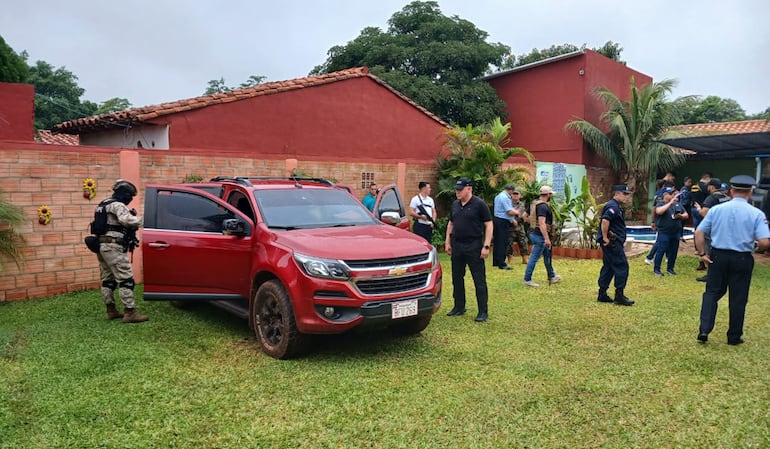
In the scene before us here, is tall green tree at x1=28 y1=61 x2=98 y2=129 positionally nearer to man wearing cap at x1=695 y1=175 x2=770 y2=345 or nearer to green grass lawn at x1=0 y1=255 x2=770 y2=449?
green grass lawn at x1=0 y1=255 x2=770 y2=449

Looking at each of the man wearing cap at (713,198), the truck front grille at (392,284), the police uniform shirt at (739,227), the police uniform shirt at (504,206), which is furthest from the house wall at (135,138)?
the man wearing cap at (713,198)

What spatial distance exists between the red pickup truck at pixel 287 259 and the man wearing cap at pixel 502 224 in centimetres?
452

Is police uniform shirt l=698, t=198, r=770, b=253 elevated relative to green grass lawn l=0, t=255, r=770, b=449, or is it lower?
elevated

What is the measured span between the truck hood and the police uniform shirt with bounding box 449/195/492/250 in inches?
42.4

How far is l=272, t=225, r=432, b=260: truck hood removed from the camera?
494cm

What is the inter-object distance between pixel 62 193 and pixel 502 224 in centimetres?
753

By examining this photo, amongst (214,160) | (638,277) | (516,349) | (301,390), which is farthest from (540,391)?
(214,160)

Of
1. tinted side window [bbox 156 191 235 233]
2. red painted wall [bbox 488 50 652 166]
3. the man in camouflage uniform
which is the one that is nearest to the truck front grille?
tinted side window [bbox 156 191 235 233]

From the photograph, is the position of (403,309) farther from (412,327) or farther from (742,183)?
(742,183)

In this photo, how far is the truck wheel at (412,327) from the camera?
577 centimetres

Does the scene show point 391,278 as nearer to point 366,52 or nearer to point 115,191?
point 115,191

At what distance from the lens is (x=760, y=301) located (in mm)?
7816

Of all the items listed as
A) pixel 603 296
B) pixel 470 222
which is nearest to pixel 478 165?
pixel 603 296

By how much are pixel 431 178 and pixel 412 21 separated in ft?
48.3
